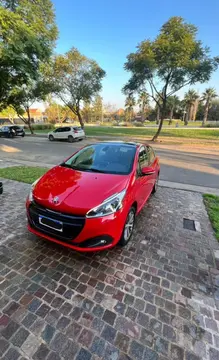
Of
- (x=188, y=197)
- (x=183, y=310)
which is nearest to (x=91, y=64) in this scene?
(x=188, y=197)

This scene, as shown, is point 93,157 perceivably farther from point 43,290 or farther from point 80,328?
point 80,328

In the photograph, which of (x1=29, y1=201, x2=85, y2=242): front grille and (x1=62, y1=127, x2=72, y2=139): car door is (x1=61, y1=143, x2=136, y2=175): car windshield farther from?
(x1=62, y1=127, x2=72, y2=139): car door

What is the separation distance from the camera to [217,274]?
93.9 inches

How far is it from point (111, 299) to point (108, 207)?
3.18 feet

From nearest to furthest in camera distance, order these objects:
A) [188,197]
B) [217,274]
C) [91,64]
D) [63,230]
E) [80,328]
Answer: [80,328] < [63,230] < [217,274] < [188,197] < [91,64]

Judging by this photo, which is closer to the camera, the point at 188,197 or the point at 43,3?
the point at 188,197

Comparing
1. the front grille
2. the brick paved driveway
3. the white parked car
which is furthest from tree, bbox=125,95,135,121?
the front grille

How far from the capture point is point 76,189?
8.07 feet

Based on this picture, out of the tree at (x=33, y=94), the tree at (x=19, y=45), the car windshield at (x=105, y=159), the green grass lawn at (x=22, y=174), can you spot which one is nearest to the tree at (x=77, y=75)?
the tree at (x=33, y=94)

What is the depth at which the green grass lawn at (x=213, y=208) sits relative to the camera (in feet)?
11.6

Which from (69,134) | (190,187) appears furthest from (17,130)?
(190,187)

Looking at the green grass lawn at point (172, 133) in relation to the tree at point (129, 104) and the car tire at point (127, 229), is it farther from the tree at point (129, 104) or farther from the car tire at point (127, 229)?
the car tire at point (127, 229)

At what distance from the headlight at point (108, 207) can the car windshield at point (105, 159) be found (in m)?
Result: 0.60

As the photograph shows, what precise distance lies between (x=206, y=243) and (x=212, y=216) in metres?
1.06
